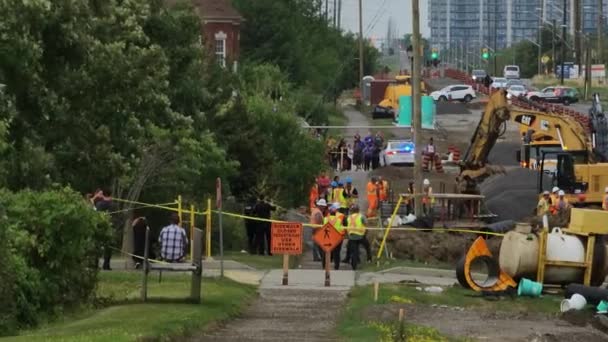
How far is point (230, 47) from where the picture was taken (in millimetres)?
78625

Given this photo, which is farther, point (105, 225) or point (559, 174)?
point (559, 174)

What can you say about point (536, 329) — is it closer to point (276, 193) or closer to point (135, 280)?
point (135, 280)

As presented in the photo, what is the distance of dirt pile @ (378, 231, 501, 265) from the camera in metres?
34.5

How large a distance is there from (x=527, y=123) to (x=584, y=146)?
215 centimetres

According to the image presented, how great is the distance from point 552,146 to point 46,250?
29.5 metres

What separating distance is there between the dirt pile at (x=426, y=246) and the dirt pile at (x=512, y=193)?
6.10m

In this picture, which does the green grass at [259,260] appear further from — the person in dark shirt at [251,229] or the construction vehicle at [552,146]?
the construction vehicle at [552,146]

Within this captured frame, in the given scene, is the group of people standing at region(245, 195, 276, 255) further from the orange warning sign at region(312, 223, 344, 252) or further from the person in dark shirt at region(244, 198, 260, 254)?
the orange warning sign at region(312, 223, 344, 252)

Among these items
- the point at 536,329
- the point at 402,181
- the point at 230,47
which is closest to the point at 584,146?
the point at 402,181

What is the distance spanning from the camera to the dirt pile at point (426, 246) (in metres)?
34.5

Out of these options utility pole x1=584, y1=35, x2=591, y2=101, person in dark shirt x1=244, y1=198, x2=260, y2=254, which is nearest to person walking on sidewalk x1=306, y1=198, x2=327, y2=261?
person in dark shirt x1=244, y1=198, x2=260, y2=254

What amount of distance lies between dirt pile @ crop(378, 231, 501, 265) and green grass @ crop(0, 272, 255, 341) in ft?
28.5

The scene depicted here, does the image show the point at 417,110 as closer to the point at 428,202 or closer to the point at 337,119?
the point at 428,202

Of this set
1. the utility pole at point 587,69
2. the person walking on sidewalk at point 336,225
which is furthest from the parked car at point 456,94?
the person walking on sidewalk at point 336,225
